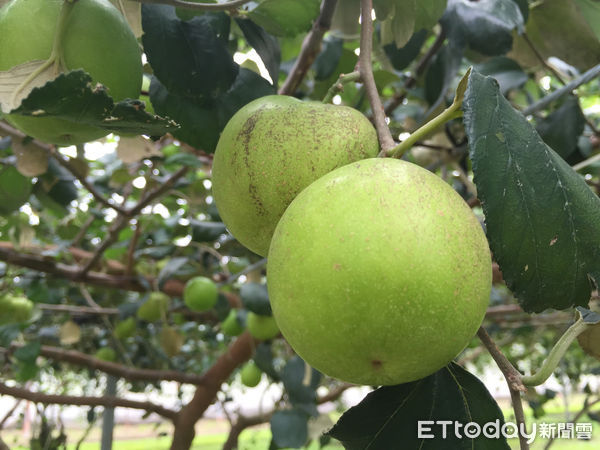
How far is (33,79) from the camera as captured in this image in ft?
2.16

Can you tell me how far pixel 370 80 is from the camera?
749 mm

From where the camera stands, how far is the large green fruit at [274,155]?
71 centimetres

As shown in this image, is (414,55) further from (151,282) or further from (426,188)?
(151,282)

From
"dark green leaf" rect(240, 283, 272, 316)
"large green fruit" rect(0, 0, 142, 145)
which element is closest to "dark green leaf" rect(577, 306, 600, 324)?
"large green fruit" rect(0, 0, 142, 145)

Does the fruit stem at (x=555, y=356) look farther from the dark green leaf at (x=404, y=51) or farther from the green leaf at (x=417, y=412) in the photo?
the dark green leaf at (x=404, y=51)

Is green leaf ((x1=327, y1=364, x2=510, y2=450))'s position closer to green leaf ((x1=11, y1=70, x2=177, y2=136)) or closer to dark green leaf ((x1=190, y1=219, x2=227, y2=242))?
green leaf ((x1=11, y1=70, x2=177, y2=136))

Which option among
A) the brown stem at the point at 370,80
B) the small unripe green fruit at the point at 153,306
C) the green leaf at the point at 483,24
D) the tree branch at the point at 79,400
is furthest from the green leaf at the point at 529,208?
the small unripe green fruit at the point at 153,306

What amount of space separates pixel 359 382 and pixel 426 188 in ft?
0.72

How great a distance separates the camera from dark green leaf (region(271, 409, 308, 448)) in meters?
1.93

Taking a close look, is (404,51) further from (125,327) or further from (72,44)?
(125,327)

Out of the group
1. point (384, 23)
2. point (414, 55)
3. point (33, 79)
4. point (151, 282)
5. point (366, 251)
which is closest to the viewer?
point (366, 251)

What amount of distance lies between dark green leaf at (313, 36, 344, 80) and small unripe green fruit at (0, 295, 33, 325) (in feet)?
6.46

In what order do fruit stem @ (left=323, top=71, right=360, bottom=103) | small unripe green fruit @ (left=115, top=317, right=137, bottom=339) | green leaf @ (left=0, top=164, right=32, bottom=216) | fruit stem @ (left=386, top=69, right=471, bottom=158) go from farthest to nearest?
1. small unripe green fruit @ (left=115, top=317, right=137, bottom=339)
2. green leaf @ (left=0, top=164, right=32, bottom=216)
3. fruit stem @ (left=323, top=71, right=360, bottom=103)
4. fruit stem @ (left=386, top=69, right=471, bottom=158)

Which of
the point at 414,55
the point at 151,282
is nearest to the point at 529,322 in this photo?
the point at 151,282
